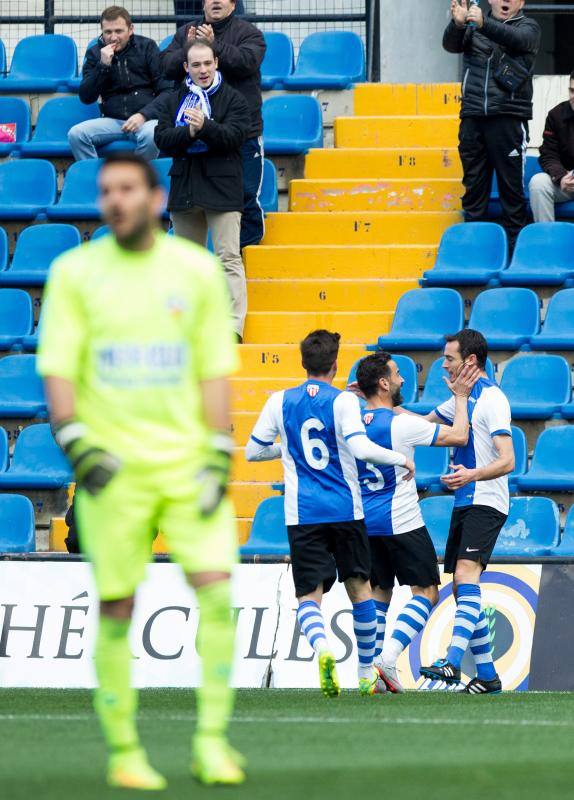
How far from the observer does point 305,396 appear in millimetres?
8266

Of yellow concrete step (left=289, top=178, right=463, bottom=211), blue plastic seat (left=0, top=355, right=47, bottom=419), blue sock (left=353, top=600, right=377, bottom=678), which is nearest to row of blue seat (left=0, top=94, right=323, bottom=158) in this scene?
yellow concrete step (left=289, top=178, right=463, bottom=211)

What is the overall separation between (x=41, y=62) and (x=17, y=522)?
5.39m

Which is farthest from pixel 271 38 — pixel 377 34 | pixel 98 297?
pixel 98 297

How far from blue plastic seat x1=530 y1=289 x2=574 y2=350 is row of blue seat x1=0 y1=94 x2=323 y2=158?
300 centimetres

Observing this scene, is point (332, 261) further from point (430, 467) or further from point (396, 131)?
point (430, 467)

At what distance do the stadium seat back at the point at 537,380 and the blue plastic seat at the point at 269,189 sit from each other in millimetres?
2964

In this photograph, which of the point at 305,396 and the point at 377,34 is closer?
the point at 305,396

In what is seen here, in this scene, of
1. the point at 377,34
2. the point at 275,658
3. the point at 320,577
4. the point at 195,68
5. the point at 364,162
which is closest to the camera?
the point at 320,577

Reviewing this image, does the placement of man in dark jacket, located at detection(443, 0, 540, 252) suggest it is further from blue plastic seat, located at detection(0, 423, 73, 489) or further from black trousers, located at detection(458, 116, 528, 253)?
blue plastic seat, located at detection(0, 423, 73, 489)

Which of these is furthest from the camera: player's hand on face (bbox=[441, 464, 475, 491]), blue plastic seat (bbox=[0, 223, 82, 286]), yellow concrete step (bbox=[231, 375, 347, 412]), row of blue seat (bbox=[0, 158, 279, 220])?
row of blue seat (bbox=[0, 158, 279, 220])

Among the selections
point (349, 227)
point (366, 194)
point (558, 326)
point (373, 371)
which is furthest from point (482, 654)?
point (366, 194)

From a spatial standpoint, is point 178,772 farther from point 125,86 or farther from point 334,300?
point 125,86

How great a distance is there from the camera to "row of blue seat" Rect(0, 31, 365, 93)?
1413 centimetres

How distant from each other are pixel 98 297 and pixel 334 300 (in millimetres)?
8097
